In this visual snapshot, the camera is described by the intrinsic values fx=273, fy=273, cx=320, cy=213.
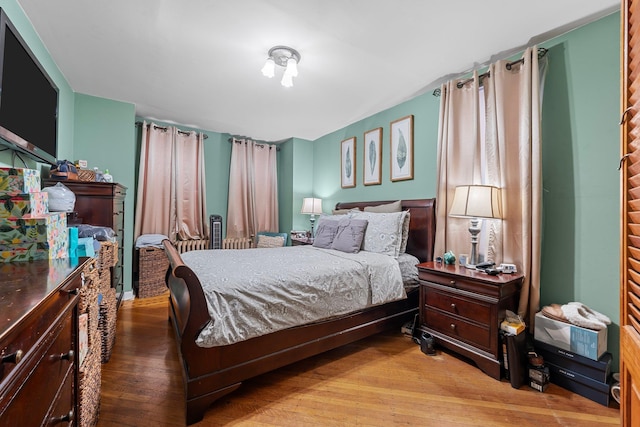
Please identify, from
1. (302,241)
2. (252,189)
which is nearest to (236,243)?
(252,189)

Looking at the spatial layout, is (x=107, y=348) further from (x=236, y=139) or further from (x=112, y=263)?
(x=236, y=139)

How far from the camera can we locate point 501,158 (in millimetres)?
2270

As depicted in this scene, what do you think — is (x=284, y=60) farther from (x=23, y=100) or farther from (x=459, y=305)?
(x=459, y=305)

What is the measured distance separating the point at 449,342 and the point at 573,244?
116 centimetres

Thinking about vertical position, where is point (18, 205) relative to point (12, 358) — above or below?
above

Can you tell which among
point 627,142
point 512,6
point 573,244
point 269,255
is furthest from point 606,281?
point 269,255

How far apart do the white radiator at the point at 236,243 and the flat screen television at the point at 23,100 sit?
2.56m

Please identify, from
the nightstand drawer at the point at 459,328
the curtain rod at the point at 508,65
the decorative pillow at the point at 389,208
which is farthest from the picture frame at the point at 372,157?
the nightstand drawer at the point at 459,328

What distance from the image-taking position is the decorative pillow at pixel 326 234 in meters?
3.10

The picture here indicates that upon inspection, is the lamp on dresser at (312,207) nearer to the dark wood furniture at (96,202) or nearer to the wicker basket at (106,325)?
the dark wood furniture at (96,202)

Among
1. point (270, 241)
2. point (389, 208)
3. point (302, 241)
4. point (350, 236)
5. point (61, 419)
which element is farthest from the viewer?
point (270, 241)

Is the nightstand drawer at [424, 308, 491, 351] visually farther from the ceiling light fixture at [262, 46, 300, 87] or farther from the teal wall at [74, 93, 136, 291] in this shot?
the teal wall at [74, 93, 136, 291]

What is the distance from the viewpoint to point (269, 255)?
8.50 ft

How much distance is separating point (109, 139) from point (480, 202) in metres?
4.01
